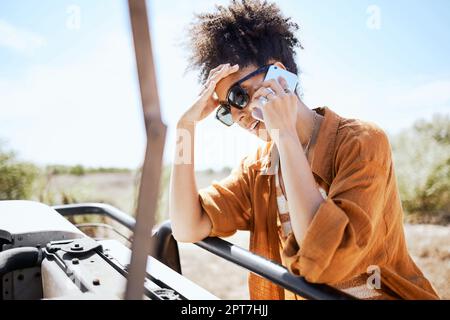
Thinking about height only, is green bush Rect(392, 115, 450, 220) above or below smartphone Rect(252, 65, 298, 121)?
below

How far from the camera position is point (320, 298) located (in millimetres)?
1111

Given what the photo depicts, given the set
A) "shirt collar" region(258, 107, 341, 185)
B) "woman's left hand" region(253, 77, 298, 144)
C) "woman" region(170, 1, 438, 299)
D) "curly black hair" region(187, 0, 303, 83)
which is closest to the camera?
"woman" region(170, 1, 438, 299)

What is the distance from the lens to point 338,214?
1.23 metres

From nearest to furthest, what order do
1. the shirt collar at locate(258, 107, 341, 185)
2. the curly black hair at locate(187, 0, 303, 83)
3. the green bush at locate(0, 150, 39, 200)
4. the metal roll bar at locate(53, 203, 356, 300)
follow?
1. the metal roll bar at locate(53, 203, 356, 300)
2. the shirt collar at locate(258, 107, 341, 185)
3. the curly black hair at locate(187, 0, 303, 83)
4. the green bush at locate(0, 150, 39, 200)

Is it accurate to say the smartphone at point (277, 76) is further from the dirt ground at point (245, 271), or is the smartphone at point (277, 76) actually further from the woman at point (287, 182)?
the dirt ground at point (245, 271)

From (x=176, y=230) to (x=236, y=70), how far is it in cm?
74

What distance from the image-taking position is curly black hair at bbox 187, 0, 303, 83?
72.4 inches

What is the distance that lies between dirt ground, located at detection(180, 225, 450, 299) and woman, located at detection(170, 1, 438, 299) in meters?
3.65

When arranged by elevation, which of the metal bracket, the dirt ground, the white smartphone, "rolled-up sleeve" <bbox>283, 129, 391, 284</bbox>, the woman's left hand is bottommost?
the dirt ground

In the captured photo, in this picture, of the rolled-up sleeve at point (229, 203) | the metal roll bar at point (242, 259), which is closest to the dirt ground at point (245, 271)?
the metal roll bar at point (242, 259)

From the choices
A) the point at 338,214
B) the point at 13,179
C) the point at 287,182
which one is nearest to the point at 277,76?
the point at 287,182

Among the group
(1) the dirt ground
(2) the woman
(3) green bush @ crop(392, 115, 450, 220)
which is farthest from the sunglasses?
(3) green bush @ crop(392, 115, 450, 220)

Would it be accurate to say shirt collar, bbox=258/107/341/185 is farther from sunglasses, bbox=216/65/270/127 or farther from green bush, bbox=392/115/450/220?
green bush, bbox=392/115/450/220
